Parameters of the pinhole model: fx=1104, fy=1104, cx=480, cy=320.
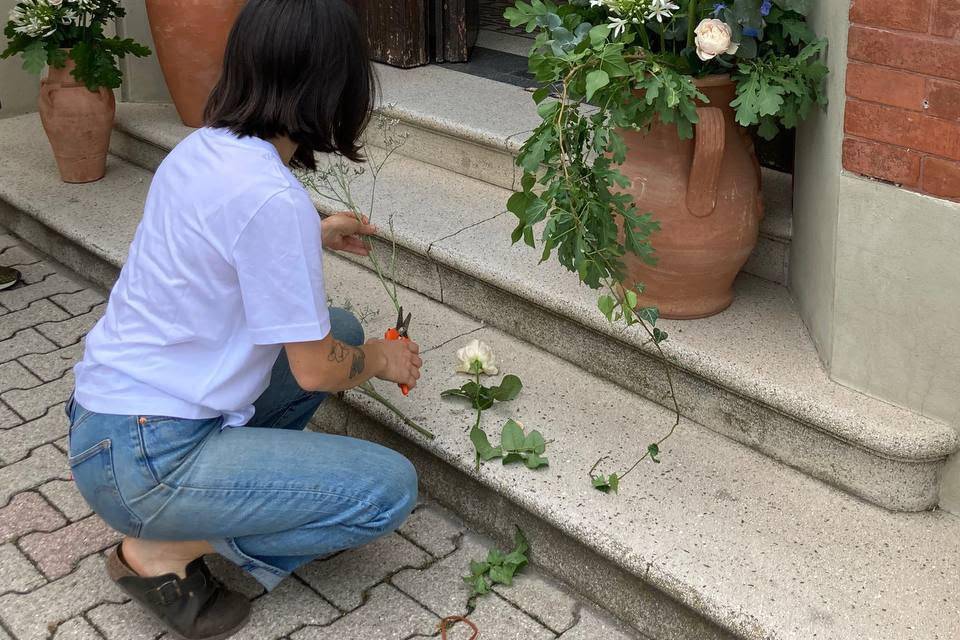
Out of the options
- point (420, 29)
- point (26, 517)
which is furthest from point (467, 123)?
point (26, 517)

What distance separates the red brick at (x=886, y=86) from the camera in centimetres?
220

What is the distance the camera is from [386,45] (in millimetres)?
4566

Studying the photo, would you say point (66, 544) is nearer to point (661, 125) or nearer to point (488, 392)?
point (488, 392)

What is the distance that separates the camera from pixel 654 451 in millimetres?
2596

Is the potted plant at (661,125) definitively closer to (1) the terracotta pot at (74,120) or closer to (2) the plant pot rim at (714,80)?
(2) the plant pot rim at (714,80)

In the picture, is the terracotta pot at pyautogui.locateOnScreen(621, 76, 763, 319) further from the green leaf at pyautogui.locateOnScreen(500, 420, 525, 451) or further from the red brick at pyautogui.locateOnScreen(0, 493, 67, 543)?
the red brick at pyautogui.locateOnScreen(0, 493, 67, 543)

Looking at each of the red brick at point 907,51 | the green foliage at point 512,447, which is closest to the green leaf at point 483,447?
the green foliage at point 512,447

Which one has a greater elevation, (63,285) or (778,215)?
(778,215)

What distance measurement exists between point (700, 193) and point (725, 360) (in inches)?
15.9

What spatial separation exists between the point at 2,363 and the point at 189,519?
1.60 metres

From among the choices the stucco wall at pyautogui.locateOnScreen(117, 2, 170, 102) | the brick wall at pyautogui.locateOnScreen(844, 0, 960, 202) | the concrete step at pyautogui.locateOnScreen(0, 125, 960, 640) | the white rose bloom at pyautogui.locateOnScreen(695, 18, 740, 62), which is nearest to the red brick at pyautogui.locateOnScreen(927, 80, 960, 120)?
the brick wall at pyautogui.locateOnScreen(844, 0, 960, 202)

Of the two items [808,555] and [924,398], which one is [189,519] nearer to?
[808,555]

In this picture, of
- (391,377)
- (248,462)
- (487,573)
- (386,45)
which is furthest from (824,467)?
(386,45)

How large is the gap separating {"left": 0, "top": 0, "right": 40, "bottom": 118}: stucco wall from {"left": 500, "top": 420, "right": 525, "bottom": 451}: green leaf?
3.48 metres
